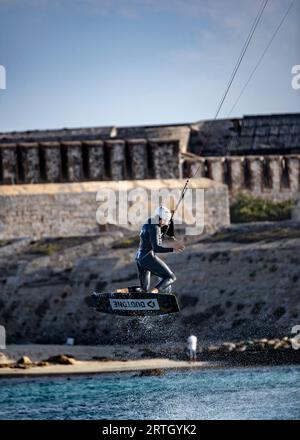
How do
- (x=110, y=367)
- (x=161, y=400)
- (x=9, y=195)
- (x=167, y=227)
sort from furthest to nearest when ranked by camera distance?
(x=9, y=195) → (x=110, y=367) → (x=161, y=400) → (x=167, y=227)

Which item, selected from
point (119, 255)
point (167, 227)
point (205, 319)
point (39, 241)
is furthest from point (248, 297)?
point (167, 227)

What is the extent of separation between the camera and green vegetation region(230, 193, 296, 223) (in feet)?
415

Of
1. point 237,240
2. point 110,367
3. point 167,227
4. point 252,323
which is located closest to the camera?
point 167,227

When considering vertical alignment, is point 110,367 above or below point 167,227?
below

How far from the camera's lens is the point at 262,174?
131m

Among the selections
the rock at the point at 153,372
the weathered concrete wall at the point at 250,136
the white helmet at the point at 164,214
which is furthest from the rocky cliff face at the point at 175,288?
the weathered concrete wall at the point at 250,136

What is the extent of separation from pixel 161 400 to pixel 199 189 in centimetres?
4595

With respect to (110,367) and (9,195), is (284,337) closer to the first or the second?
(110,367)

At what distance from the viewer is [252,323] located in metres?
93.1

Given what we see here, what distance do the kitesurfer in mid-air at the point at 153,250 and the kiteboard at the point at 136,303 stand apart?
32cm

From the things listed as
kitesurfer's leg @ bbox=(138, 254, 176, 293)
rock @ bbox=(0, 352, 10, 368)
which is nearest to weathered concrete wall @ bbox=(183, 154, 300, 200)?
rock @ bbox=(0, 352, 10, 368)

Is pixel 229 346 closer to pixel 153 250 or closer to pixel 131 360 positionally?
pixel 131 360

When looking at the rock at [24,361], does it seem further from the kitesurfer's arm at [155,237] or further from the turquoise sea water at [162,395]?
the kitesurfer's arm at [155,237]

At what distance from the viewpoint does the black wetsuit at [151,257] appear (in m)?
61.3
